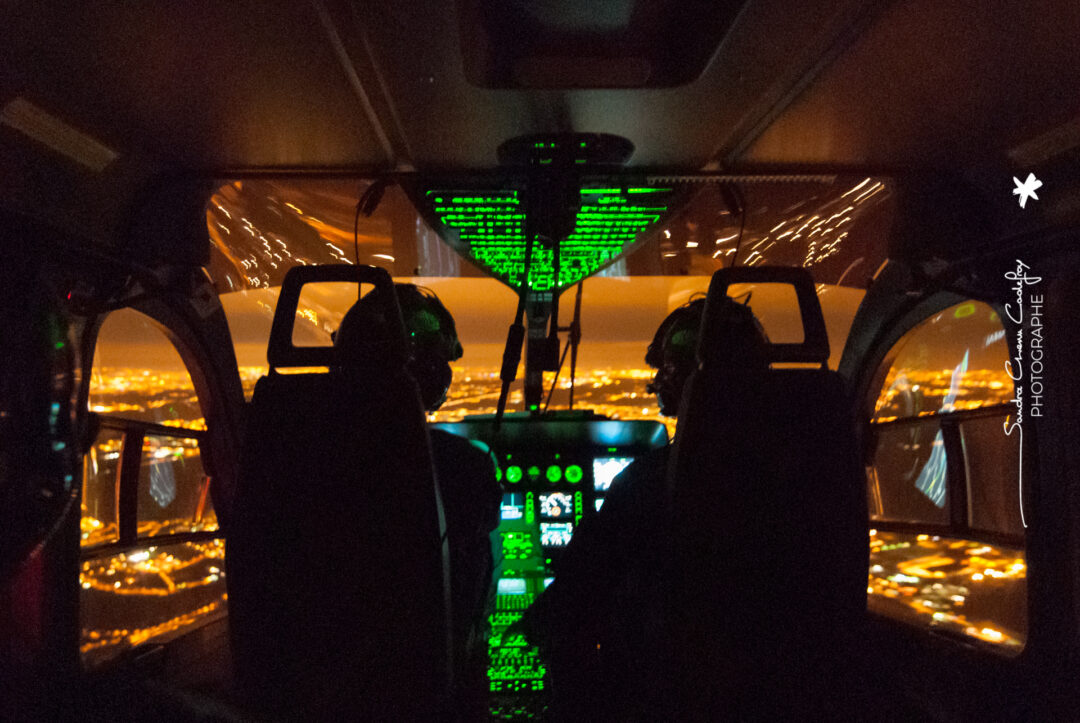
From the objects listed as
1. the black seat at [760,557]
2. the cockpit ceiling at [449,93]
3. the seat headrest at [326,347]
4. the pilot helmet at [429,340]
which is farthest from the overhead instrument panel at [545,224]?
the black seat at [760,557]

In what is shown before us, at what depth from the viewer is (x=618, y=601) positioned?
7.31ft

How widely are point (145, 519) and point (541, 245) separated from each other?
2.25 meters

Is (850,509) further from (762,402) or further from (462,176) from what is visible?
(462,176)

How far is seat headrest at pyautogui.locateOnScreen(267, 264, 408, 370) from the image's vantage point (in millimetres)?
1710

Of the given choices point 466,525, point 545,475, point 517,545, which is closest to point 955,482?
point 545,475

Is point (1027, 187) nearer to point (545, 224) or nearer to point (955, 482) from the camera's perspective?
point (955, 482)

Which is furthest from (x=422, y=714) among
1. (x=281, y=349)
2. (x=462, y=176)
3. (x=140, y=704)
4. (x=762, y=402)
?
(x=462, y=176)

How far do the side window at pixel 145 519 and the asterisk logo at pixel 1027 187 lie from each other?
3471 mm

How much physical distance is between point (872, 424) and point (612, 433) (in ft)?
4.41

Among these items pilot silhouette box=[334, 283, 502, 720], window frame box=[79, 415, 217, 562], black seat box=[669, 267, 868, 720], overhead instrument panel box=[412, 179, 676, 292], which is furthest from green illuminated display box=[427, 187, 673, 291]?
window frame box=[79, 415, 217, 562]

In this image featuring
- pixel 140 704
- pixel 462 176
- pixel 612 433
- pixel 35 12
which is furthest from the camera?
pixel 612 433

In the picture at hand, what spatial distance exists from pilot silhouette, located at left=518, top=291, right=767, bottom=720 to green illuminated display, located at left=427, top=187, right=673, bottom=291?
64 centimetres

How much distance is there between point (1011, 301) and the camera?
7.30ft

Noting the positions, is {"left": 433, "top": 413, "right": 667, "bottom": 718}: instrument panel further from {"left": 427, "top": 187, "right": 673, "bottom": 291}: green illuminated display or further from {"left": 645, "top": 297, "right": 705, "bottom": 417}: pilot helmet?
{"left": 427, "top": 187, "right": 673, "bottom": 291}: green illuminated display
